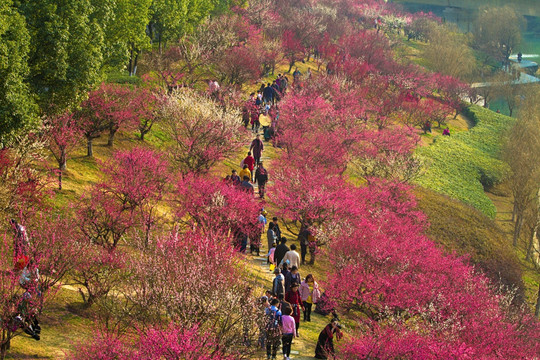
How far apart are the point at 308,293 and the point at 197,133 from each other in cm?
1109

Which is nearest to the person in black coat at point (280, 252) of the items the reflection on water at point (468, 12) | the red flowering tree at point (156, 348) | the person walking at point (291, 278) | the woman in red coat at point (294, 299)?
the person walking at point (291, 278)

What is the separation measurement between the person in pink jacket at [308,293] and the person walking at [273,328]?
2.91 meters

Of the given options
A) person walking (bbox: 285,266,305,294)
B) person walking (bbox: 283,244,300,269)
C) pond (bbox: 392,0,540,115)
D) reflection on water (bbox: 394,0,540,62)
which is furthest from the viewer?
reflection on water (bbox: 394,0,540,62)

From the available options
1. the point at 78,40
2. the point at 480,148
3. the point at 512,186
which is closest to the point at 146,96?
the point at 78,40

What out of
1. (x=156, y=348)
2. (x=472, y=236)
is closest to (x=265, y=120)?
(x=472, y=236)

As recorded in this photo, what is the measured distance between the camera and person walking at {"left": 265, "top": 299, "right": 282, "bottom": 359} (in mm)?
14516

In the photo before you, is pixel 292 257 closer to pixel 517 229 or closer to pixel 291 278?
pixel 291 278

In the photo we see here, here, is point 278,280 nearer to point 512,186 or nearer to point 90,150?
point 90,150

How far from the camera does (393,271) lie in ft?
67.1

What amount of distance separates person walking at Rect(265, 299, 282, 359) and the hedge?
27422mm

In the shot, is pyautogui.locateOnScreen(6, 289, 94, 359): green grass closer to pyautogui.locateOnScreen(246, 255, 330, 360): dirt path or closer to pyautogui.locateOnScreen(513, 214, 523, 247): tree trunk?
pyautogui.locateOnScreen(246, 255, 330, 360): dirt path

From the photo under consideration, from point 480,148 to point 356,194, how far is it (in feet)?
132

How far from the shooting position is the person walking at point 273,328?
1452 cm

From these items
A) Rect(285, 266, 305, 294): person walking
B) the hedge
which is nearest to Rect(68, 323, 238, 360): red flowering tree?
Rect(285, 266, 305, 294): person walking
